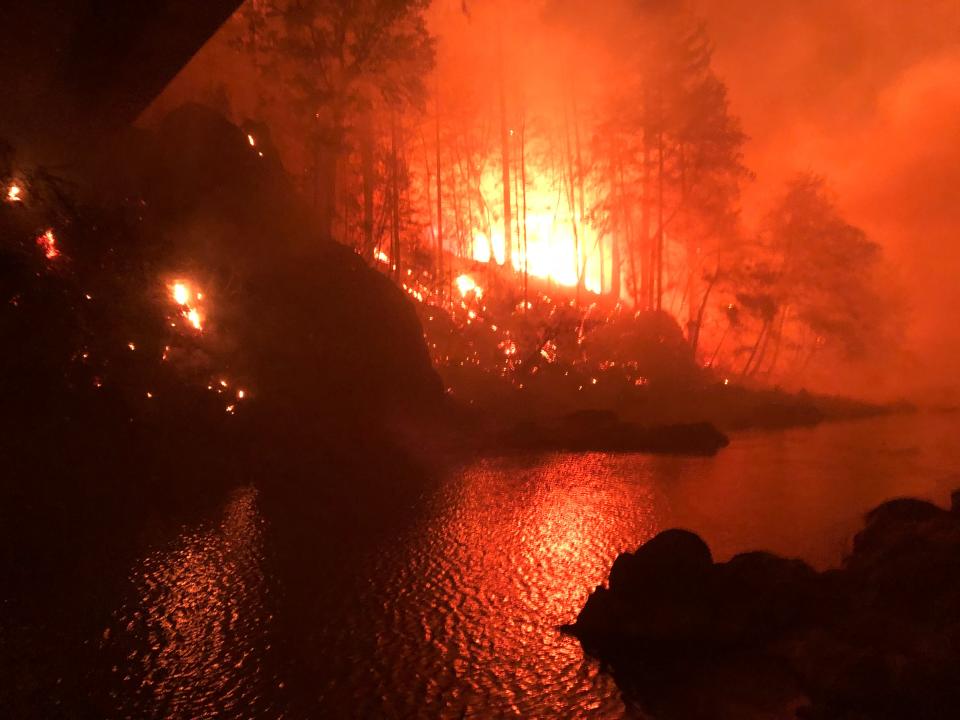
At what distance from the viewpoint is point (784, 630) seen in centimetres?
522

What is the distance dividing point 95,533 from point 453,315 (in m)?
18.0

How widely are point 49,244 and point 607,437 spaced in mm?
12546

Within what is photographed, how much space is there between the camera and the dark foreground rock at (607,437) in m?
15.5

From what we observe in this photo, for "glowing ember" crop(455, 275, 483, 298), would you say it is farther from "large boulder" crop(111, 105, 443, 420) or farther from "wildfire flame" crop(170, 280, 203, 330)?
"wildfire flame" crop(170, 280, 203, 330)

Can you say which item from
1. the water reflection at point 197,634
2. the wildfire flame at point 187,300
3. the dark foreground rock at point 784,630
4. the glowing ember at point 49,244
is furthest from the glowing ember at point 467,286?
the dark foreground rock at point 784,630

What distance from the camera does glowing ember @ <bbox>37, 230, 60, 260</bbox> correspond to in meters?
9.73

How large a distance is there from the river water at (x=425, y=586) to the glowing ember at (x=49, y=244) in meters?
4.80

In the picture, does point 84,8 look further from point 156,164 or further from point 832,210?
point 832,210

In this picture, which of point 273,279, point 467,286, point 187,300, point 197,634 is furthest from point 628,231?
point 197,634

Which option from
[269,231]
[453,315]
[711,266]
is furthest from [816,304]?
[269,231]

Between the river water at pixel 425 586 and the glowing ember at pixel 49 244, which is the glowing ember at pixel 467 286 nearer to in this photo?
the river water at pixel 425 586

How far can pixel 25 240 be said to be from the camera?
371 inches

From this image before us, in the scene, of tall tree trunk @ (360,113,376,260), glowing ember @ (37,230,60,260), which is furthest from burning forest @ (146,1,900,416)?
glowing ember @ (37,230,60,260)

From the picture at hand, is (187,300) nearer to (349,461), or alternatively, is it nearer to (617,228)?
(349,461)
